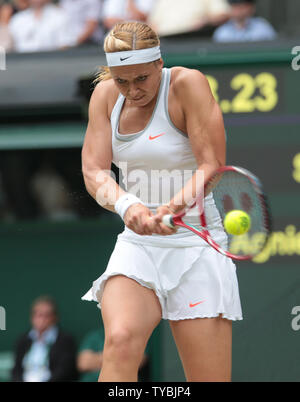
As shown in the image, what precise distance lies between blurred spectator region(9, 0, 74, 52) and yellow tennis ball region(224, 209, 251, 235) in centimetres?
434

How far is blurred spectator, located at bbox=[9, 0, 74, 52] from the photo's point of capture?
7.51 meters

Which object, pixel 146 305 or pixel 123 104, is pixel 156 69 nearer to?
pixel 123 104

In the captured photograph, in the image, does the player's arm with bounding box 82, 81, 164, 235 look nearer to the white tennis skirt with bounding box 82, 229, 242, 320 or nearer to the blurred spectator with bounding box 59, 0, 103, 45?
the white tennis skirt with bounding box 82, 229, 242, 320

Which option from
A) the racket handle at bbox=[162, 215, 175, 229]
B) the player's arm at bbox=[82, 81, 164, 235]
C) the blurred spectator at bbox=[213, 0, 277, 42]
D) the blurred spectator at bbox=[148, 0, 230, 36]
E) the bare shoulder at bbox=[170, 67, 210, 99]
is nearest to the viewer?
the racket handle at bbox=[162, 215, 175, 229]

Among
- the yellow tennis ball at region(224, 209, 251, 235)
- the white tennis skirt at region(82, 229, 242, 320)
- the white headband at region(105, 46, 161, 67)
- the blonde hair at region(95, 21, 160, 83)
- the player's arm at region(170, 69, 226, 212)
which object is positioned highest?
the blonde hair at region(95, 21, 160, 83)

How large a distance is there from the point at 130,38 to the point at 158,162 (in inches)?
18.7

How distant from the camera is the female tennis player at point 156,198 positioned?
3.44 metres

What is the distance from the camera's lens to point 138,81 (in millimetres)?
3477

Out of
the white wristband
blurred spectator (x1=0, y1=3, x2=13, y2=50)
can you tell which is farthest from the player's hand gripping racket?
blurred spectator (x1=0, y1=3, x2=13, y2=50)

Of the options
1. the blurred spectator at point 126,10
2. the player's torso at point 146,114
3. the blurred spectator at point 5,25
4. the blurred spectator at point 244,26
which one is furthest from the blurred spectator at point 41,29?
the player's torso at point 146,114

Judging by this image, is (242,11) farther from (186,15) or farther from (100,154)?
(100,154)

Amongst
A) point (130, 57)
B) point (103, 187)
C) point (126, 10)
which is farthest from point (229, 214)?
point (126, 10)

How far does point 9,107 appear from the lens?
24.7 feet

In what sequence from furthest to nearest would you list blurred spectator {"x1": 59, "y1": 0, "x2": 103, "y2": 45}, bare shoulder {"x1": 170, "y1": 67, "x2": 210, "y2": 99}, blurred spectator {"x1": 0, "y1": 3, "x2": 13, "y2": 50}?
blurred spectator {"x1": 0, "y1": 3, "x2": 13, "y2": 50} → blurred spectator {"x1": 59, "y1": 0, "x2": 103, "y2": 45} → bare shoulder {"x1": 170, "y1": 67, "x2": 210, "y2": 99}
